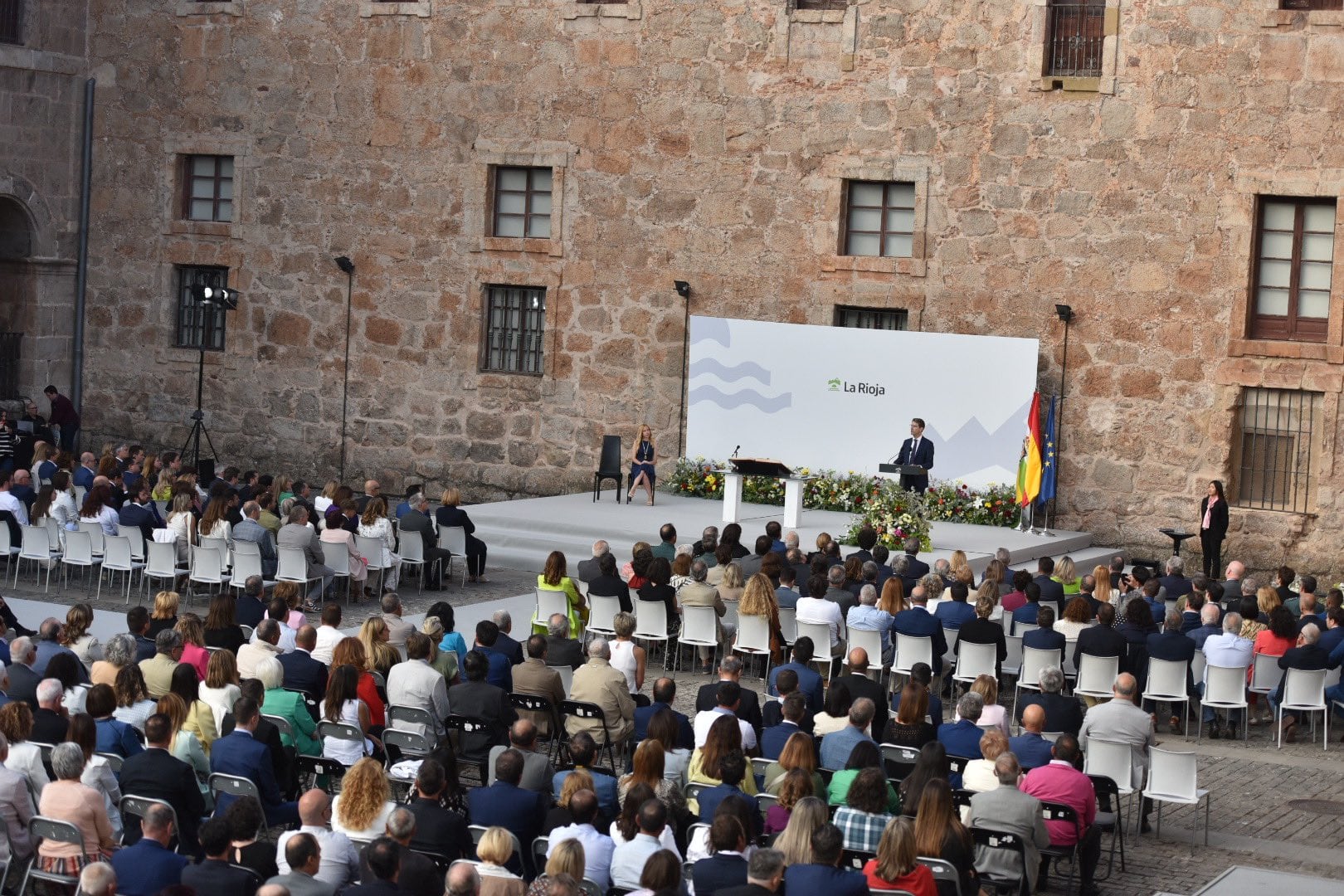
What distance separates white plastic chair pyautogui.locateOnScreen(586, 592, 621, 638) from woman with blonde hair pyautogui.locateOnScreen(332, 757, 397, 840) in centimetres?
663

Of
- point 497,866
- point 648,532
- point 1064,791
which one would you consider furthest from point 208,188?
point 497,866

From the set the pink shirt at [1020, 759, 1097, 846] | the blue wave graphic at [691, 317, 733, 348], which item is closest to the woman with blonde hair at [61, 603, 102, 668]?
the pink shirt at [1020, 759, 1097, 846]

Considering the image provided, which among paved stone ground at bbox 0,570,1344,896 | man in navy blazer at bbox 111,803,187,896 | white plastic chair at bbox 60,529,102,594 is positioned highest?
white plastic chair at bbox 60,529,102,594

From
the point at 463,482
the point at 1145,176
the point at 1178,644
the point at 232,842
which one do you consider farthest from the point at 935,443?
the point at 232,842

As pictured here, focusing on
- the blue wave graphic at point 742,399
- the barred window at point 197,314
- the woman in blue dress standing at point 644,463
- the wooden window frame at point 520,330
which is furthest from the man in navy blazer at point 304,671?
the barred window at point 197,314

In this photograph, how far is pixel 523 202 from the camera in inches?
995

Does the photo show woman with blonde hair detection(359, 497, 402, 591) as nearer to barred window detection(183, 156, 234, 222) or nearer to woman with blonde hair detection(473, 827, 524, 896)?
woman with blonde hair detection(473, 827, 524, 896)

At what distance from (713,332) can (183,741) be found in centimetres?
1438

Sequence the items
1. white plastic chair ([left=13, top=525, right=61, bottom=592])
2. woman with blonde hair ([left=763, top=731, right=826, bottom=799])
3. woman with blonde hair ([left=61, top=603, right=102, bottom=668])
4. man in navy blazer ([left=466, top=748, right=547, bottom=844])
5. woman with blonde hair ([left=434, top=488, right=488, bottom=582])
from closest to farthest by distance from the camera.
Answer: man in navy blazer ([left=466, top=748, right=547, bottom=844])
woman with blonde hair ([left=763, top=731, right=826, bottom=799])
woman with blonde hair ([left=61, top=603, right=102, bottom=668])
white plastic chair ([left=13, top=525, right=61, bottom=592])
woman with blonde hair ([left=434, top=488, right=488, bottom=582])

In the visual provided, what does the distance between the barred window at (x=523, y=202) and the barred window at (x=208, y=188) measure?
4.32m

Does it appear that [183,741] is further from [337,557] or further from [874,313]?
[874,313]

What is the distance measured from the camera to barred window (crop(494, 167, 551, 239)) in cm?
2517

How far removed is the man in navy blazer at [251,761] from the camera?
9742 millimetres

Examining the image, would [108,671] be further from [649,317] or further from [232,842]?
[649,317]
